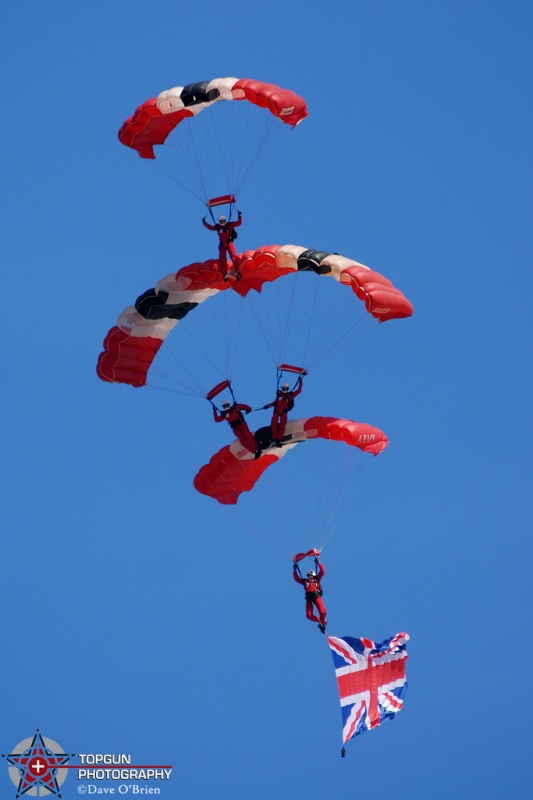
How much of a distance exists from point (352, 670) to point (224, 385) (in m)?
5.40

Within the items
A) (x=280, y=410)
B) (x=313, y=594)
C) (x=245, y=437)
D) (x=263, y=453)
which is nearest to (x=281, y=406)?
(x=280, y=410)

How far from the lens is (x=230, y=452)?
21359 mm

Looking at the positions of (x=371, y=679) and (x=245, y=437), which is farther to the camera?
(x=371, y=679)

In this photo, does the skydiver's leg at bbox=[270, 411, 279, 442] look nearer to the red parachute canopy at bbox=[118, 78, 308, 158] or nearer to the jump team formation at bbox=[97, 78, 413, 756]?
the jump team formation at bbox=[97, 78, 413, 756]

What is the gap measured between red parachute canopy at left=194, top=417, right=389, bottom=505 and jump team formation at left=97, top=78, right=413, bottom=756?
2 centimetres

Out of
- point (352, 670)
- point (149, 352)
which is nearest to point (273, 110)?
point (149, 352)

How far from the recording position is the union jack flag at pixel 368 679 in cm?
2130

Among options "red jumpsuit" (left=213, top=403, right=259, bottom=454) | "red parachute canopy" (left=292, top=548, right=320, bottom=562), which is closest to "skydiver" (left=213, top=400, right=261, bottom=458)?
"red jumpsuit" (left=213, top=403, right=259, bottom=454)

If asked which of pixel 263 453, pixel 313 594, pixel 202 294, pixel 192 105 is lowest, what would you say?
pixel 313 594

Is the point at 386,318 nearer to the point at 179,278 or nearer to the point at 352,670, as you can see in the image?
the point at 179,278

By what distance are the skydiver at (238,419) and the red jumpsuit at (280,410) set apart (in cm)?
38

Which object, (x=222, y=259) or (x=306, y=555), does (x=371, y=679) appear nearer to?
(x=306, y=555)

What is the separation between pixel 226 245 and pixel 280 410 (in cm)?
279

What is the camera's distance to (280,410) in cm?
2023
